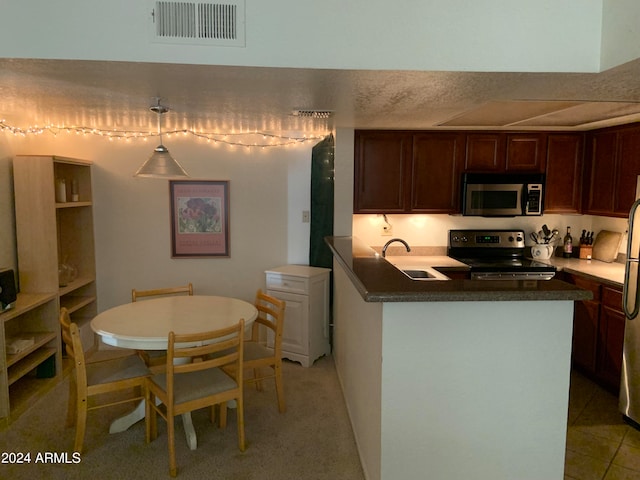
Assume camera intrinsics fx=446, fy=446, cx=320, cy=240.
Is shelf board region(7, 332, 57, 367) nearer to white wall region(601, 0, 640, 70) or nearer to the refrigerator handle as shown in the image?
white wall region(601, 0, 640, 70)

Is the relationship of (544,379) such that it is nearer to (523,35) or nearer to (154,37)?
(523,35)

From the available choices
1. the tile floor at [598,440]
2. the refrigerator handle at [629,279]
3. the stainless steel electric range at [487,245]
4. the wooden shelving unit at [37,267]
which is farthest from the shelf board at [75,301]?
the refrigerator handle at [629,279]

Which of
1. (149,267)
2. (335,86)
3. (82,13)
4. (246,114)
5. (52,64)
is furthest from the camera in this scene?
(149,267)

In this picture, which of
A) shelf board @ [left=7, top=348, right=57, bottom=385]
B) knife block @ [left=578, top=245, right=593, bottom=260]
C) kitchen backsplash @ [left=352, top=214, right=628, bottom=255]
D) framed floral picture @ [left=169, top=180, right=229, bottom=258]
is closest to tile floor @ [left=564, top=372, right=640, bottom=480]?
knife block @ [left=578, top=245, right=593, bottom=260]

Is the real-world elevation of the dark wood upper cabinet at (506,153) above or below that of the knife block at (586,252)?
above

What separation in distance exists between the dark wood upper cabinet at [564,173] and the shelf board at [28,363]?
14.8 ft

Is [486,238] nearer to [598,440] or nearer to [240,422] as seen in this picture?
[598,440]

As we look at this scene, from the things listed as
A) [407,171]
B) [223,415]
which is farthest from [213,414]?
[407,171]

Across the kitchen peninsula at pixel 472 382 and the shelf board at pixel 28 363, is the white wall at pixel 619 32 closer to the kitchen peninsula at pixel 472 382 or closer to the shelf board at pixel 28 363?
the kitchen peninsula at pixel 472 382

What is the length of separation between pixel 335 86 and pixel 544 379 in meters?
1.73

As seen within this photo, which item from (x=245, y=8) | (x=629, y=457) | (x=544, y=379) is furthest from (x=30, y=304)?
(x=629, y=457)

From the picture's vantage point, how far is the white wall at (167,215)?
4316 mm

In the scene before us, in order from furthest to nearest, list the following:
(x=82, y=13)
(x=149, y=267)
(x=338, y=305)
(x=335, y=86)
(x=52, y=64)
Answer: (x=149, y=267) → (x=338, y=305) → (x=335, y=86) → (x=52, y=64) → (x=82, y=13)

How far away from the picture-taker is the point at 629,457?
2.67 meters
